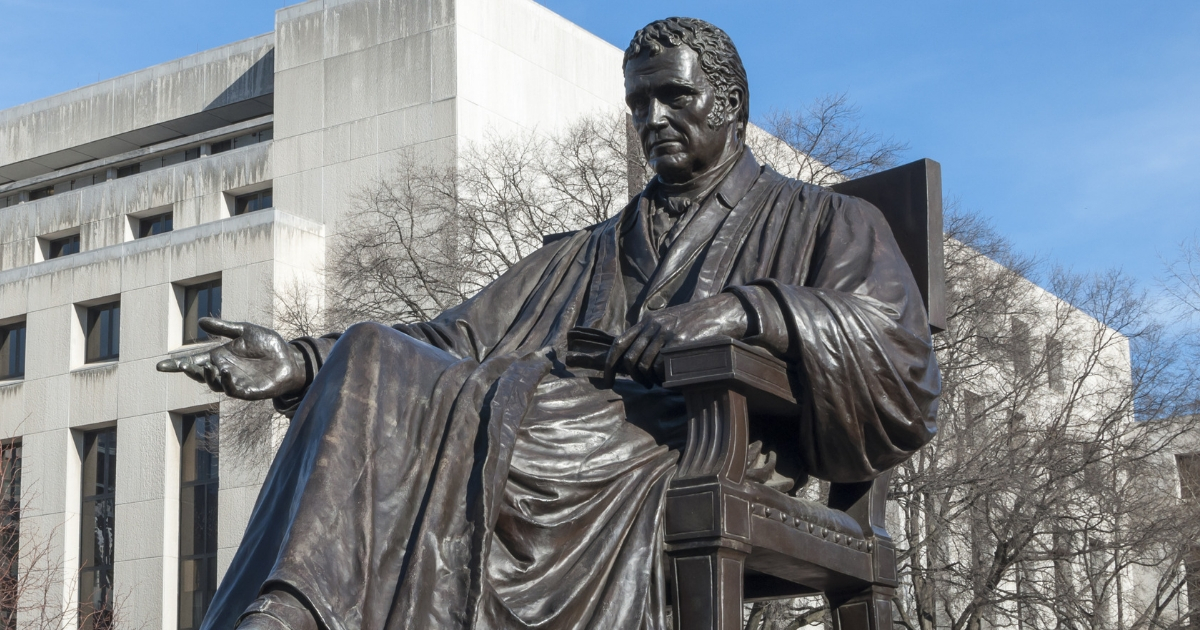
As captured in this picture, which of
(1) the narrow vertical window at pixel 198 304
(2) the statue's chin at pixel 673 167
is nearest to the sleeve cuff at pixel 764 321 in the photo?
(2) the statue's chin at pixel 673 167

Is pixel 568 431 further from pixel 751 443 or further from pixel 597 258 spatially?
pixel 597 258

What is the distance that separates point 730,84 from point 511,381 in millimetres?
1453

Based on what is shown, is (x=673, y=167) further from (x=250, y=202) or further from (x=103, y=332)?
(x=250, y=202)

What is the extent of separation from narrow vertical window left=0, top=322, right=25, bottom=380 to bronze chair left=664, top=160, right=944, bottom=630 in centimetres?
3016

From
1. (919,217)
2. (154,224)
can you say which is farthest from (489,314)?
(154,224)

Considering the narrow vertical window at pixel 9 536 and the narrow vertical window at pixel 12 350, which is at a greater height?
the narrow vertical window at pixel 12 350

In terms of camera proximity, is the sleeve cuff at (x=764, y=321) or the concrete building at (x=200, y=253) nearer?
the sleeve cuff at (x=764, y=321)

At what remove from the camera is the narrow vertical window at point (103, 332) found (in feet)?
105

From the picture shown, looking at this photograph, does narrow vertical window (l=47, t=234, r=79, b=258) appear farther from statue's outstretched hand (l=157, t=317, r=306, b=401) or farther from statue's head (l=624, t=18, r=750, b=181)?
statue's outstretched hand (l=157, t=317, r=306, b=401)

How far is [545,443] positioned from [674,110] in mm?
1368

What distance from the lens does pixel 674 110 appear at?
5.59 metres

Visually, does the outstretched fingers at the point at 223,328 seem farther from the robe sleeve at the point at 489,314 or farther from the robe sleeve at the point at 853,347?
the robe sleeve at the point at 853,347

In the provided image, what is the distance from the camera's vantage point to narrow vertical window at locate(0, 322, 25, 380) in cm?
3372

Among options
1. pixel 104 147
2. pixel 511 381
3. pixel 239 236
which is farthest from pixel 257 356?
Answer: pixel 104 147
